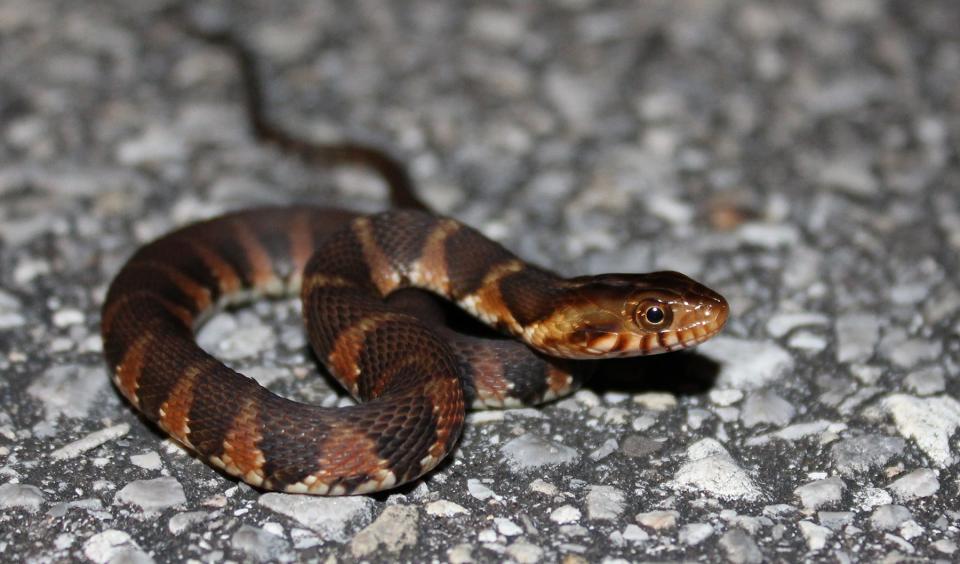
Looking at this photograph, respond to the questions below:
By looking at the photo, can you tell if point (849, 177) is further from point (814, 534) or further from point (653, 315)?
point (814, 534)

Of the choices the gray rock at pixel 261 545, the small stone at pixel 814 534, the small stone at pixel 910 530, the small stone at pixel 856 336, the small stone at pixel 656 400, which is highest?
the small stone at pixel 856 336

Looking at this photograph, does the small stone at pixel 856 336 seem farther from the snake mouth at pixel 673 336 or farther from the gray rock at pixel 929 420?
the snake mouth at pixel 673 336

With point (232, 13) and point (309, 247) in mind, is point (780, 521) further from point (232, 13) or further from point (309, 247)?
point (232, 13)

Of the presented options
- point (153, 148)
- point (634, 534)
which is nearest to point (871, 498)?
point (634, 534)

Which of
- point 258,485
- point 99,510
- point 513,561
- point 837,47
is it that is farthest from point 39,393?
point 837,47

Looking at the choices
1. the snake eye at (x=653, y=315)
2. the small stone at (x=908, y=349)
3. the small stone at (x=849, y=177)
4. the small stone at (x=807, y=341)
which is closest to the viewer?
the snake eye at (x=653, y=315)

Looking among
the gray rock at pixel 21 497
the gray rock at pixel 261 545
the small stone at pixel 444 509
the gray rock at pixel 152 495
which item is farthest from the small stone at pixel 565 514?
the gray rock at pixel 21 497
